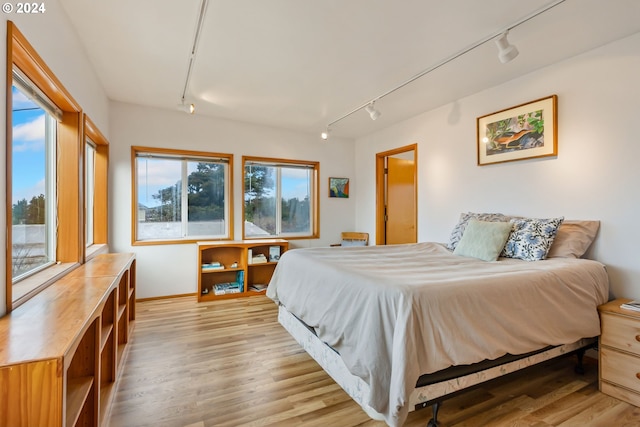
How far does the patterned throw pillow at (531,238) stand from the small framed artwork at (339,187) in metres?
2.92

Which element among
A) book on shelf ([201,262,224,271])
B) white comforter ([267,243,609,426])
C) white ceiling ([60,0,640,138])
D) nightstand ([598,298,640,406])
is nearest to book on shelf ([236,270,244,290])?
book on shelf ([201,262,224,271])

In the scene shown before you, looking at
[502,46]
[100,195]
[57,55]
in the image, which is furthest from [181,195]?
[502,46]

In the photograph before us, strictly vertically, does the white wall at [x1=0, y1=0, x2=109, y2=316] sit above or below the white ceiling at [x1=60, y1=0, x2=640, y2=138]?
below

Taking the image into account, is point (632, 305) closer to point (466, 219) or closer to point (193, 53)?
point (466, 219)

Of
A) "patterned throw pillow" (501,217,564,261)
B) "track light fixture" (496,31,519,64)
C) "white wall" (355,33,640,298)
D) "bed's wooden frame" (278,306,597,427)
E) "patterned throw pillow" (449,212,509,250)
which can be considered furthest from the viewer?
"patterned throw pillow" (449,212,509,250)

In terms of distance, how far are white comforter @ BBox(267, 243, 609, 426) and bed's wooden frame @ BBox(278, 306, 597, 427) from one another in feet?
0.43

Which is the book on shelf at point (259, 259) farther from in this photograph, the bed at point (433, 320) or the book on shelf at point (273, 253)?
the bed at point (433, 320)

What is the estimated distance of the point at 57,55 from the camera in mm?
1857

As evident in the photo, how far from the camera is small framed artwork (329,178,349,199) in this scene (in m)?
5.13

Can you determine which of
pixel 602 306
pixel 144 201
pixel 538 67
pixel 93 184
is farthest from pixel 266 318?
pixel 538 67

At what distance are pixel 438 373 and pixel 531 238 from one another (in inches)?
63.3

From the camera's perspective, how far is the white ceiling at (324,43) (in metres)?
1.95

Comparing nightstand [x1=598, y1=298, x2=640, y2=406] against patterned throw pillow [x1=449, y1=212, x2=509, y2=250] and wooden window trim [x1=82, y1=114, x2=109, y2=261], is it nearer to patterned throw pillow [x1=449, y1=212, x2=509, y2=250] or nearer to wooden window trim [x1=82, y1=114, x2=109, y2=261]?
patterned throw pillow [x1=449, y1=212, x2=509, y2=250]

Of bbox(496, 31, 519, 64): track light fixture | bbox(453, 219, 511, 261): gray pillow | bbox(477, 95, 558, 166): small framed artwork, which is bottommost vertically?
bbox(453, 219, 511, 261): gray pillow
